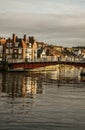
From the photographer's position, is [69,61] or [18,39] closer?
[69,61]

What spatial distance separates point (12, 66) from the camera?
142 metres

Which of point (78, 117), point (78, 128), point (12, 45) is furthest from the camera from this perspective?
point (12, 45)

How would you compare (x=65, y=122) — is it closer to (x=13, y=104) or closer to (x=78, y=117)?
(x=78, y=117)

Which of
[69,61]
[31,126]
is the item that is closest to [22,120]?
[31,126]

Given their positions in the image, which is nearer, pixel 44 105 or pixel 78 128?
pixel 78 128

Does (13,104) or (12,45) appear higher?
(12,45)

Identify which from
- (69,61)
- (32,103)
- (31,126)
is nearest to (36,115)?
(31,126)

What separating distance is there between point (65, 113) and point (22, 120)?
5850 mm

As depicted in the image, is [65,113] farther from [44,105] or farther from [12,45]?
[12,45]

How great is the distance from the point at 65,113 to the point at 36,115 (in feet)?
9.99

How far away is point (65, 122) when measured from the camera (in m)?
36.3

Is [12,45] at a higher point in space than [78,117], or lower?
higher

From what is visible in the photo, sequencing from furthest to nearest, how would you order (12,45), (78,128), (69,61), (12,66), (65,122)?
(12,45), (12,66), (69,61), (65,122), (78,128)

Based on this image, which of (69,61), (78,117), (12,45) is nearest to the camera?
(78,117)
